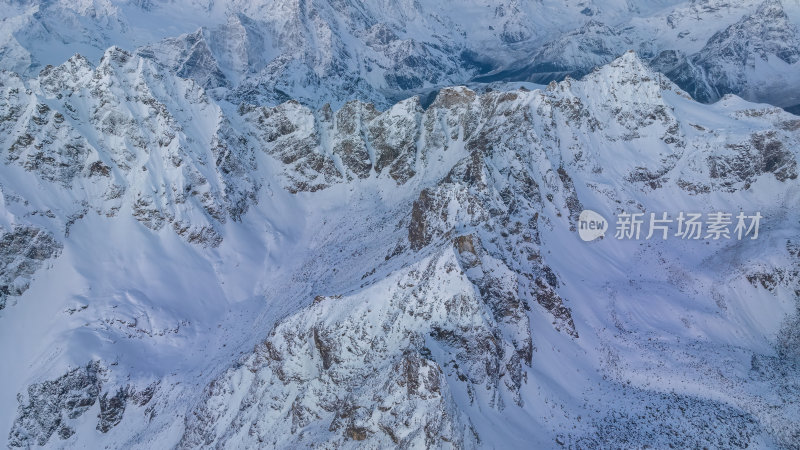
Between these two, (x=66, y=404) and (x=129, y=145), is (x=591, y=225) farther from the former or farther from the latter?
(x=129, y=145)

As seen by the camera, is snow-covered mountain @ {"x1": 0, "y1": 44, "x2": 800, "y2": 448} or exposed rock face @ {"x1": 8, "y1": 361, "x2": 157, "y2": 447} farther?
exposed rock face @ {"x1": 8, "y1": 361, "x2": 157, "y2": 447}

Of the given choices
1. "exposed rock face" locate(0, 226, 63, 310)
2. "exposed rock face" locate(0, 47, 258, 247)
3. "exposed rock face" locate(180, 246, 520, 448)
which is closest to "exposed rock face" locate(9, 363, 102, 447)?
"exposed rock face" locate(0, 226, 63, 310)

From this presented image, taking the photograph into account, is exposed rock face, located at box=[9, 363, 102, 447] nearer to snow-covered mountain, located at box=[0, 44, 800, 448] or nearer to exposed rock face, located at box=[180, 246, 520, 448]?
snow-covered mountain, located at box=[0, 44, 800, 448]

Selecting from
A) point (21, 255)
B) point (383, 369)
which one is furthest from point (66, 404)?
point (383, 369)

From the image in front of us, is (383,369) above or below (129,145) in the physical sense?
below

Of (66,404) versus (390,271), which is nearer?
(390,271)

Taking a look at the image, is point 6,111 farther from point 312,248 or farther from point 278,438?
point 278,438
